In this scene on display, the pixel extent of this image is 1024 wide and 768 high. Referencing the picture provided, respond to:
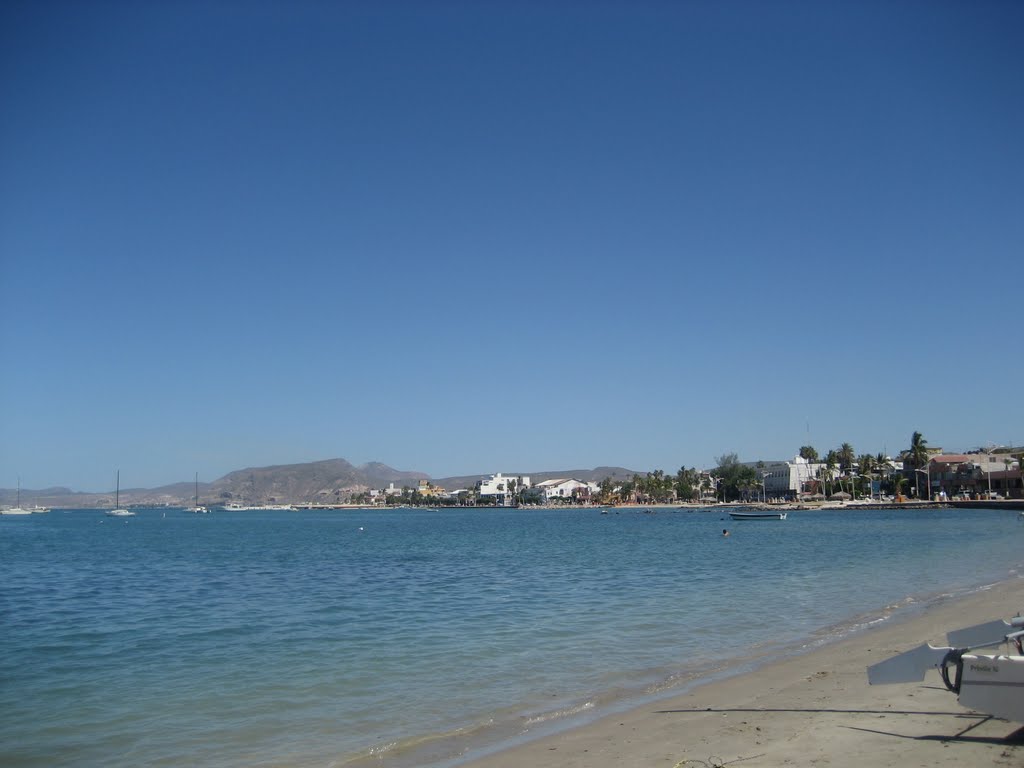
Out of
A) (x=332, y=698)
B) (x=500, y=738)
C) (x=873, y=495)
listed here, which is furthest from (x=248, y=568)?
(x=873, y=495)

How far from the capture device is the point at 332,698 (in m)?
12.2

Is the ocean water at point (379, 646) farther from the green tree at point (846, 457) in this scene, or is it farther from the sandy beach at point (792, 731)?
the green tree at point (846, 457)

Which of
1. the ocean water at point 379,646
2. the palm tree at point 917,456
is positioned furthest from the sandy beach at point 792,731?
the palm tree at point 917,456

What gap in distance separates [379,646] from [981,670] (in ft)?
39.1

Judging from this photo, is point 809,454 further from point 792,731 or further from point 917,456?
point 792,731

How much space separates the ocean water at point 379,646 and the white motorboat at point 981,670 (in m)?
4.39

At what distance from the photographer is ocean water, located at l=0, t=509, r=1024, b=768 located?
10422 millimetres

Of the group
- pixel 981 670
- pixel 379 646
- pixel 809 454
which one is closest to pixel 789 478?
pixel 809 454

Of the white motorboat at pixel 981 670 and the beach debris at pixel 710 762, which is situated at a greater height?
the white motorboat at pixel 981 670

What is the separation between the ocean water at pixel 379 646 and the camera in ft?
34.2

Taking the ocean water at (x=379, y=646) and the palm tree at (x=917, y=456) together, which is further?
the palm tree at (x=917, y=456)

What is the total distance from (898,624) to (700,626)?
4468 millimetres

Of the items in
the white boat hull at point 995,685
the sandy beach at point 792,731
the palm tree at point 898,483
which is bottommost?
the palm tree at point 898,483

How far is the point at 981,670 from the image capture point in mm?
7434
